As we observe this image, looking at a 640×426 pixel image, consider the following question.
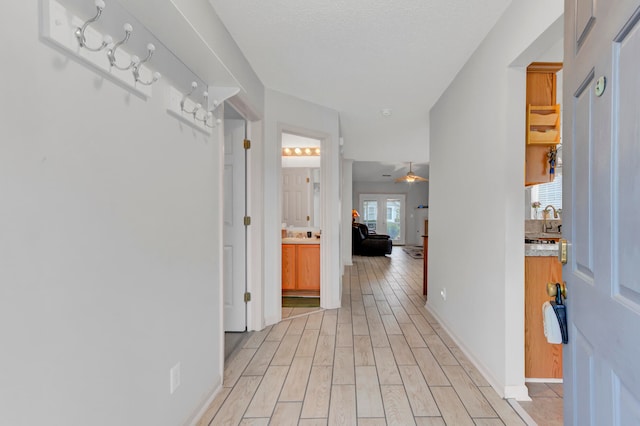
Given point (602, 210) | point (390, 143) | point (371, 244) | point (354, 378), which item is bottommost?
point (354, 378)

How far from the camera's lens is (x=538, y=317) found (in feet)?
6.82

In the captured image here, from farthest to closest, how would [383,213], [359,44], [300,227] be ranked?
[383,213]
[300,227]
[359,44]

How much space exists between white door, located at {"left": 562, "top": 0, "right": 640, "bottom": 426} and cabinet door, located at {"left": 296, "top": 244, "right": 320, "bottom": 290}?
3422 mm

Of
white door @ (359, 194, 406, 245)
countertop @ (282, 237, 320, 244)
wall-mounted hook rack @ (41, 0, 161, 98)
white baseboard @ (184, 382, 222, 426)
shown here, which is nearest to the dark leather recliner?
white door @ (359, 194, 406, 245)

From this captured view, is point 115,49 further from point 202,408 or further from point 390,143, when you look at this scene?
point 390,143

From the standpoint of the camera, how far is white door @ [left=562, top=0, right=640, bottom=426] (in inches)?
24.1

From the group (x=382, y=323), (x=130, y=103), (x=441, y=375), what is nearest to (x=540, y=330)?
(x=441, y=375)

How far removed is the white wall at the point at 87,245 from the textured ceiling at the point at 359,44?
83 centimetres

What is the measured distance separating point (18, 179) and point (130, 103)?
542 millimetres

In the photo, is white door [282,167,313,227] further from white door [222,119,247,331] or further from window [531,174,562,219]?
window [531,174,562,219]

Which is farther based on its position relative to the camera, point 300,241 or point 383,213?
point 383,213

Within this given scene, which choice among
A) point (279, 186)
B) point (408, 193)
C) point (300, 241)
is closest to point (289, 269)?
Result: point (300, 241)

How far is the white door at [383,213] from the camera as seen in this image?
1147 cm

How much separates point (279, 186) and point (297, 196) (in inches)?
74.8
